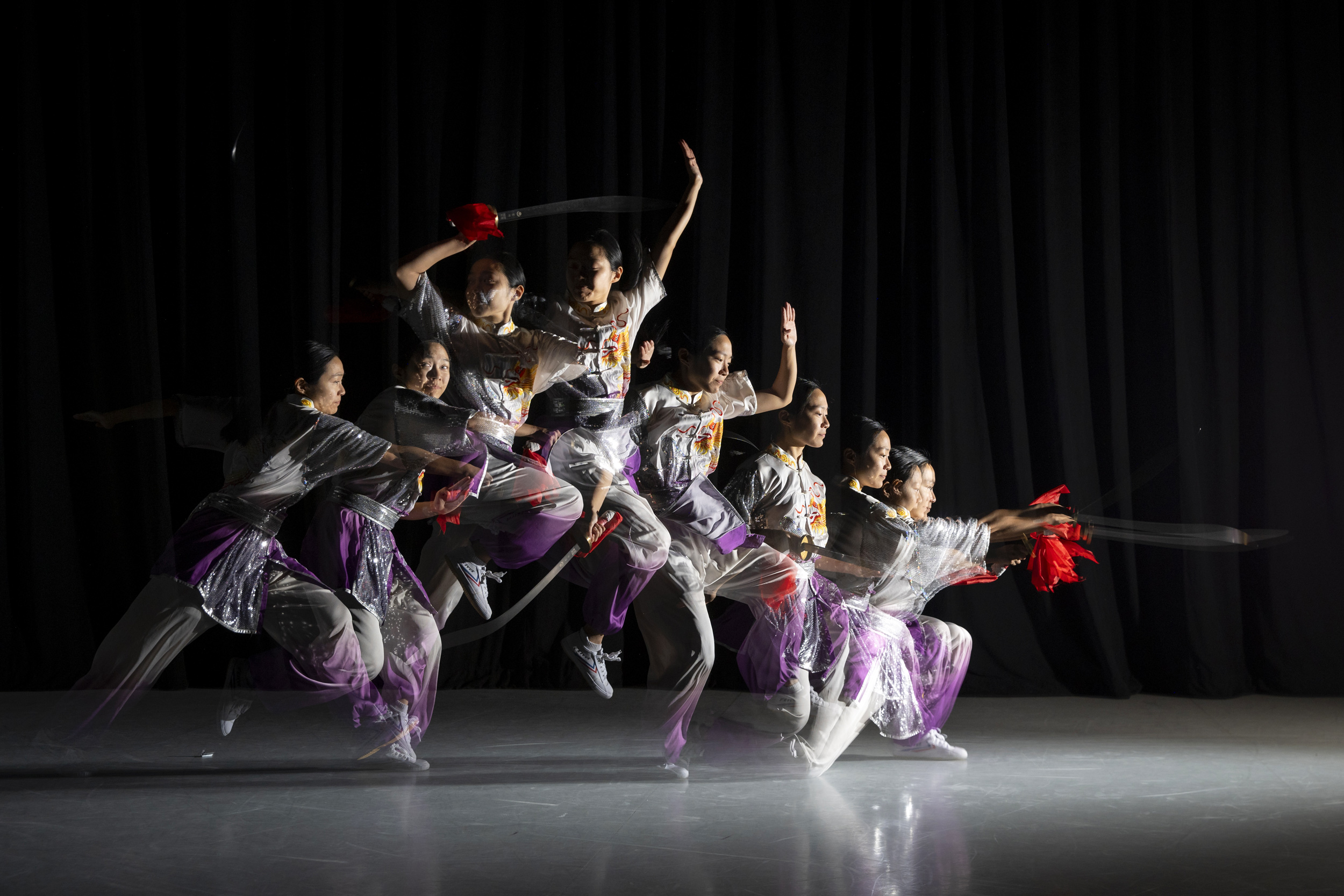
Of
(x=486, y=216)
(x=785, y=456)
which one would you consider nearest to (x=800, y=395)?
(x=785, y=456)

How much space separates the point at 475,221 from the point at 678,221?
619 millimetres

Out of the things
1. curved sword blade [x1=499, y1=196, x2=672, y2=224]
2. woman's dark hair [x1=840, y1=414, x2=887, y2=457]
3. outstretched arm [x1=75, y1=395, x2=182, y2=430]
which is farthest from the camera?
curved sword blade [x1=499, y1=196, x2=672, y2=224]

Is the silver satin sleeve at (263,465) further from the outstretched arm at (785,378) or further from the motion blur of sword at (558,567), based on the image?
the outstretched arm at (785,378)

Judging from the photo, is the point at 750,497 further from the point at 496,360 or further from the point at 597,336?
the point at 496,360

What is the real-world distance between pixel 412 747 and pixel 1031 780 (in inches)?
61.2

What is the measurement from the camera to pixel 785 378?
330 centimetres

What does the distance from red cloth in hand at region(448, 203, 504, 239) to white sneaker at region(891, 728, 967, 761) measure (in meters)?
1.68

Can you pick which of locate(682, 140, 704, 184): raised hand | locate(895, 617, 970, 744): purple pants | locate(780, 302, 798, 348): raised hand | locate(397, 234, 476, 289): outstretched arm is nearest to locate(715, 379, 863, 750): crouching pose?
locate(780, 302, 798, 348): raised hand

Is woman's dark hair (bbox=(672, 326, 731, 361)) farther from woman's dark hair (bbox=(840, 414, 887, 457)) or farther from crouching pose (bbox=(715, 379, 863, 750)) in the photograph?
woman's dark hair (bbox=(840, 414, 887, 457))

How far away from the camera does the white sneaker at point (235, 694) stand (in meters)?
2.99

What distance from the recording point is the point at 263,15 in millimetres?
Result: 3689

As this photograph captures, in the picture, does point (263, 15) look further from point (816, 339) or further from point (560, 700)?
point (560, 700)

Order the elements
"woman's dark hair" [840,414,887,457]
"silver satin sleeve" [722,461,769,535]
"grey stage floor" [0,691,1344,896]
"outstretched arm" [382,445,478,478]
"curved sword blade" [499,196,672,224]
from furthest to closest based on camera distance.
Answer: "curved sword blade" [499,196,672,224] → "woman's dark hair" [840,414,887,457] → "silver satin sleeve" [722,461,769,535] → "outstretched arm" [382,445,478,478] → "grey stage floor" [0,691,1344,896]

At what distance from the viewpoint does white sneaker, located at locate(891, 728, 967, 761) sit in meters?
3.21
